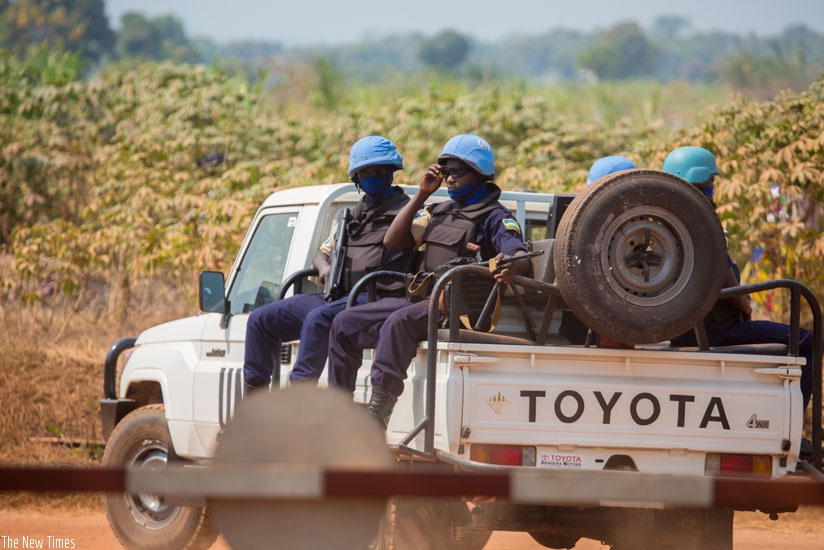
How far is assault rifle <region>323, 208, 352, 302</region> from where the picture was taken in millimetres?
5742

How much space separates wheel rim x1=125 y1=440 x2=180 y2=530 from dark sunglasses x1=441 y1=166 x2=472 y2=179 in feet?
8.22

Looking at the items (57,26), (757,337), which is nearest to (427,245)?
(757,337)

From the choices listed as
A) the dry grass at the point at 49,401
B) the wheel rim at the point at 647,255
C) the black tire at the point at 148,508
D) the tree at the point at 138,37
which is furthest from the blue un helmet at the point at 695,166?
the tree at the point at 138,37

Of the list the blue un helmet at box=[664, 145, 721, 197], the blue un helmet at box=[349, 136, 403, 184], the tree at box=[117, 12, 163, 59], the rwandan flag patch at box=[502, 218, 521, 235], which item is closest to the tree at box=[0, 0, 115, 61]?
the tree at box=[117, 12, 163, 59]

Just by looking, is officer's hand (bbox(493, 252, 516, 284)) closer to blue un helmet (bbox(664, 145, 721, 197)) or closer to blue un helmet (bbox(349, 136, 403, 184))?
blue un helmet (bbox(349, 136, 403, 184))

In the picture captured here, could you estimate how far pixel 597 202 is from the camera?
15.3ft

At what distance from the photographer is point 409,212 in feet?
18.2

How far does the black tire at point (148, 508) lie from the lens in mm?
6492

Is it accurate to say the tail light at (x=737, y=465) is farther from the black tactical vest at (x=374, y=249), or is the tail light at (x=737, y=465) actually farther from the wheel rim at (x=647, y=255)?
the black tactical vest at (x=374, y=249)

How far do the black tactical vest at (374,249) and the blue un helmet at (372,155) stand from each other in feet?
0.66

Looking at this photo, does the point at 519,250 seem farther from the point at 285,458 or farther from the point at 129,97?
the point at 129,97

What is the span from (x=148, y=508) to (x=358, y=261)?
7.29ft

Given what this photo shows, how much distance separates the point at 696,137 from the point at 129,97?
10.5 m

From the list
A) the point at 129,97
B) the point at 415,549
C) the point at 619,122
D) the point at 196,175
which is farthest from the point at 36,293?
the point at 619,122
